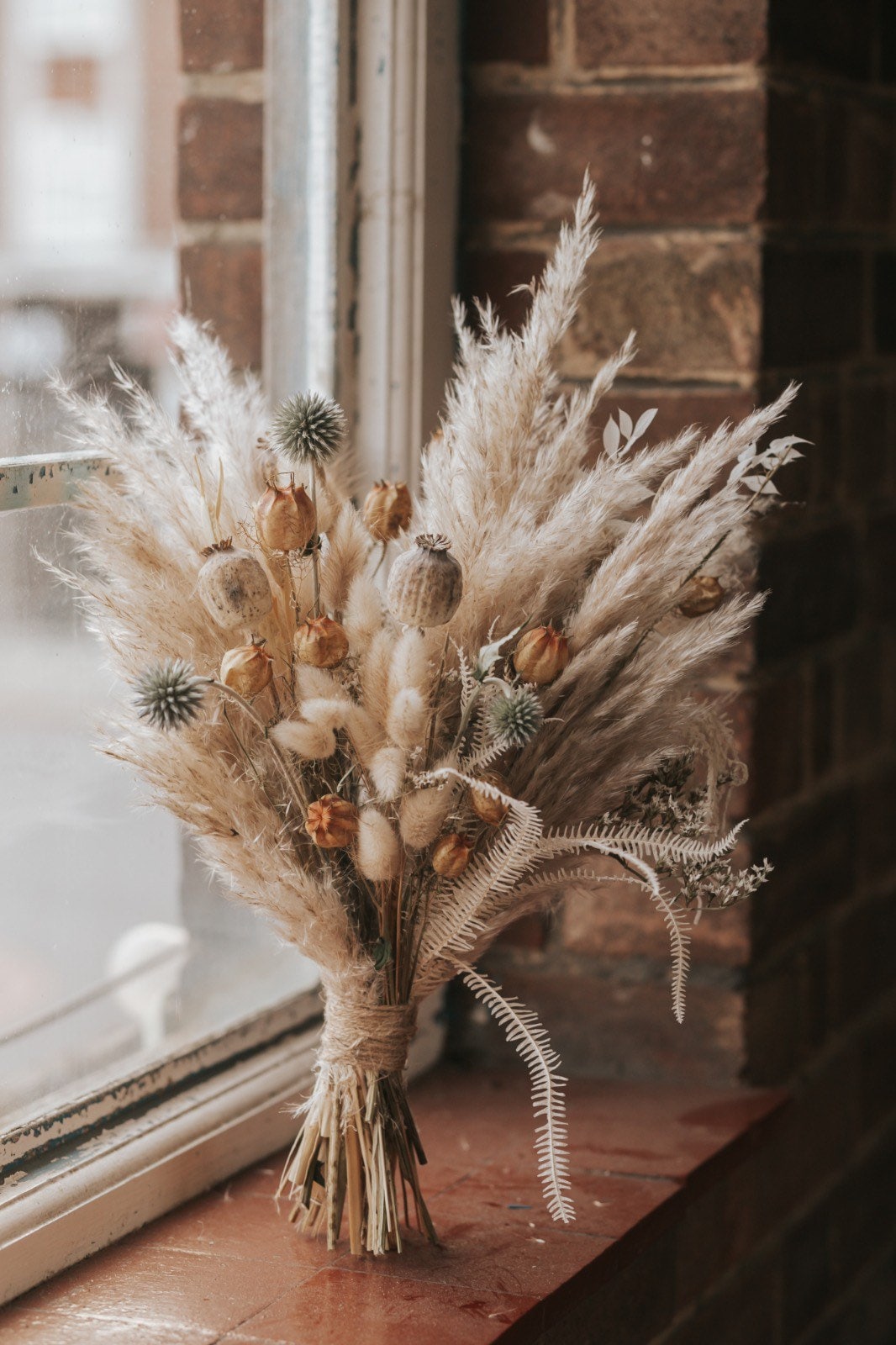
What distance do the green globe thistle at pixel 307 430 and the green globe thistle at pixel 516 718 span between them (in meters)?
0.18

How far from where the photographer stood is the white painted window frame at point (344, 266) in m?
1.25

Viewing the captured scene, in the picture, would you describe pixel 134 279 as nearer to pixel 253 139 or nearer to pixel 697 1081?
pixel 253 139

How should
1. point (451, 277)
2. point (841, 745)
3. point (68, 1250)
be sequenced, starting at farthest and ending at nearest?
point (841, 745) < point (451, 277) < point (68, 1250)

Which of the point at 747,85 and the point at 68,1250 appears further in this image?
the point at 747,85

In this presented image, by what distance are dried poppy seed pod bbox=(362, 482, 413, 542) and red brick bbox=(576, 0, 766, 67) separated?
52 centimetres

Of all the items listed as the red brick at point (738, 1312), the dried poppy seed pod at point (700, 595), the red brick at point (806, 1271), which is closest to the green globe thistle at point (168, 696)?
the dried poppy seed pod at point (700, 595)

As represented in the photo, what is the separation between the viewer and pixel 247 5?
4.09 feet

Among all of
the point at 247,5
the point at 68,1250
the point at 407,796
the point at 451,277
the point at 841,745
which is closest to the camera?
the point at 407,796

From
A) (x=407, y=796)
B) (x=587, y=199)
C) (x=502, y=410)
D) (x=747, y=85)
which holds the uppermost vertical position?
(x=747, y=85)

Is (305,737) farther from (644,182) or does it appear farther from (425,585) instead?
(644,182)

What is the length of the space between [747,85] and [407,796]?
0.70m

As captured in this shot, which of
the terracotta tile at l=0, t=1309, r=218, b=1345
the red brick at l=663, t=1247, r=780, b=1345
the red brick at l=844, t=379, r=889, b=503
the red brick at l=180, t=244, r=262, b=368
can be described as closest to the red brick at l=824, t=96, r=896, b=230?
the red brick at l=844, t=379, r=889, b=503

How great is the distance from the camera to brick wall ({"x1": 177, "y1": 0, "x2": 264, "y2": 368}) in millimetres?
1240

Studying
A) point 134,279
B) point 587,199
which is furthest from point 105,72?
point 587,199
